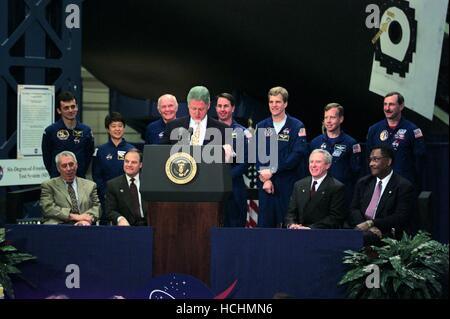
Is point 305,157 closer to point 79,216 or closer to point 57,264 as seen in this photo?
point 79,216

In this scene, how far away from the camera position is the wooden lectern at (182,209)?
7285 mm

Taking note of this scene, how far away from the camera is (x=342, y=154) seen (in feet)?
31.3

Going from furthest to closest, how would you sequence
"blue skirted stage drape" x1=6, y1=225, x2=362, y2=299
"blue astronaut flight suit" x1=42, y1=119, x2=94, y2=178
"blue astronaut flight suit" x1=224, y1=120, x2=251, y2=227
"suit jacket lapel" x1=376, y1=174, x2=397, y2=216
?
1. "blue astronaut flight suit" x1=42, y1=119, x2=94, y2=178
2. "blue astronaut flight suit" x1=224, y1=120, x2=251, y2=227
3. "suit jacket lapel" x1=376, y1=174, x2=397, y2=216
4. "blue skirted stage drape" x1=6, y1=225, x2=362, y2=299

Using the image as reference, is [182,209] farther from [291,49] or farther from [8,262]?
[291,49]

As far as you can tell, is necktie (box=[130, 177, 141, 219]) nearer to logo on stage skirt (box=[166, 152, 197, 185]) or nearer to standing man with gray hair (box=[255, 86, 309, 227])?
logo on stage skirt (box=[166, 152, 197, 185])

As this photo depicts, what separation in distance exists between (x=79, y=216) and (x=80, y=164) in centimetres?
155

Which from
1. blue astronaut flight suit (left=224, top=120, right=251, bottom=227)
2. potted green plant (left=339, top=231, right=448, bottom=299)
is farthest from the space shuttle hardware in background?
potted green plant (left=339, top=231, right=448, bottom=299)

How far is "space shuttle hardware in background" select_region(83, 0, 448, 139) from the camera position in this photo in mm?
10852

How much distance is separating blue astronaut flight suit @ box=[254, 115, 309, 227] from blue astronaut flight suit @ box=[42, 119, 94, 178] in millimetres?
1671

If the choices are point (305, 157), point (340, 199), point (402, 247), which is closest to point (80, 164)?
point (305, 157)

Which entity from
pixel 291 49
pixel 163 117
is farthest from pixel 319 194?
pixel 291 49

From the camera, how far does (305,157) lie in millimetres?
9688

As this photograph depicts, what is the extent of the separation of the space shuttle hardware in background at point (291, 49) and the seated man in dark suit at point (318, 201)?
2874 millimetres

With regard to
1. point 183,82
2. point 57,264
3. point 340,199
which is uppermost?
point 183,82
